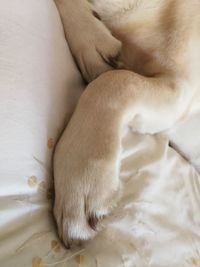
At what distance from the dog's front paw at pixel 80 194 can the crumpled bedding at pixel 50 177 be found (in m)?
0.02

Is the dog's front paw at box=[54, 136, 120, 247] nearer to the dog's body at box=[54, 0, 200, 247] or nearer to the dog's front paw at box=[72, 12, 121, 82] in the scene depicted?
the dog's body at box=[54, 0, 200, 247]

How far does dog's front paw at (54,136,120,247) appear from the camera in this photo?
1.92 ft

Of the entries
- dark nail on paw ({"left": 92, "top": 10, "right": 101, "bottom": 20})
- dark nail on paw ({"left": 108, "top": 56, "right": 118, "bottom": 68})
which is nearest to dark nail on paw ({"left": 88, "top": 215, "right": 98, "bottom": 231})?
dark nail on paw ({"left": 108, "top": 56, "right": 118, "bottom": 68})

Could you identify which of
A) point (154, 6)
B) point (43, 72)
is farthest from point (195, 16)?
point (43, 72)

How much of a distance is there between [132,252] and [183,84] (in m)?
0.40

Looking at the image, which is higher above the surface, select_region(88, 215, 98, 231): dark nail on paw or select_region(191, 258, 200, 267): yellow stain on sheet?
select_region(88, 215, 98, 231): dark nail on paw

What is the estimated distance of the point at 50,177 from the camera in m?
0.62

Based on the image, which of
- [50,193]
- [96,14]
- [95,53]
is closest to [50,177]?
[50,193]

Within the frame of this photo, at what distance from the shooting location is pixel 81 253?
22.5 inches

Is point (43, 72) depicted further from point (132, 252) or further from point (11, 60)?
point (132, 252)

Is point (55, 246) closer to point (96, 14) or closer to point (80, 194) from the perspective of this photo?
point (80, 194)

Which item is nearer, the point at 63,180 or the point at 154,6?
the point at 63,180

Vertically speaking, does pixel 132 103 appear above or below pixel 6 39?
below

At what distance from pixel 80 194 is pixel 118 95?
215mm
